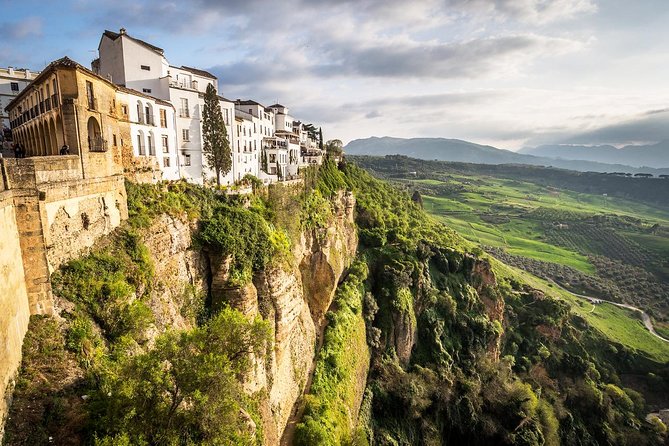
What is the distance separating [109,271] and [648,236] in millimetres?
202391

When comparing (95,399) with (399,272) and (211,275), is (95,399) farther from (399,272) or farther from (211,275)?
(399,272)

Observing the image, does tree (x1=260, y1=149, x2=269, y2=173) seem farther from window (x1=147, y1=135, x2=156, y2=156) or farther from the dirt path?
the dirt path

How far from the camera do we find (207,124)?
3522cm

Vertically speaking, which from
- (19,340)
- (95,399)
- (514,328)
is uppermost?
(19,340)

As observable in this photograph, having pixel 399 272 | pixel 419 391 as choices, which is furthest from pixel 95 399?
pixel 399 272

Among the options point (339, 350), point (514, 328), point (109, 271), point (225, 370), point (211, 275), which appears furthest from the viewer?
point (514, 328)

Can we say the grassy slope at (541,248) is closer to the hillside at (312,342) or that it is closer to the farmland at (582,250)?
the farmland at (582,250)

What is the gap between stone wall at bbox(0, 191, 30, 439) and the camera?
1222cm

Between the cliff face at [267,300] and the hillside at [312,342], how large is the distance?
5.0 inches

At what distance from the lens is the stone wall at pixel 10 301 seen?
12.2 metres

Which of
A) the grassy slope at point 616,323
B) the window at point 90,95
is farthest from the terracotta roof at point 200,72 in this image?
the grassy slope at point 616,323

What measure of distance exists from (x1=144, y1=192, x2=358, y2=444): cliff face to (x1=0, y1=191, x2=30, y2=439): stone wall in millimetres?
6234

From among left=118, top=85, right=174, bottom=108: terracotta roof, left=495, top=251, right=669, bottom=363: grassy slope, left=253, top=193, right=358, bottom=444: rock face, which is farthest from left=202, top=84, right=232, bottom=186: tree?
left=495, top=251, right=669, bottom=363: grassy slope

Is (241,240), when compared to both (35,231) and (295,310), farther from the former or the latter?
(35,231)
